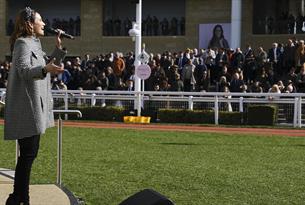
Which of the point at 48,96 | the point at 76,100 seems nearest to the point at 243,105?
the point at 76,100

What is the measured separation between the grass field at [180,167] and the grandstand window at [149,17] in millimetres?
20649

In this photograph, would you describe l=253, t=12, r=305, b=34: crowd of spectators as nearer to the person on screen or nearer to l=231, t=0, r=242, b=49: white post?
l=231, t=0, r=242, b=49: white post

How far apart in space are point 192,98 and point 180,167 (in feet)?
38.6

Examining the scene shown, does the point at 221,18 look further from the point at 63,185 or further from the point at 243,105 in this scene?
the point at 63,185

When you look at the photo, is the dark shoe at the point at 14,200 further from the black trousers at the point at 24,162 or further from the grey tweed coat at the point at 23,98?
the grey tweed coat at the point at 23,98

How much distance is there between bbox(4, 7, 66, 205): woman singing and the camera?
227 inches

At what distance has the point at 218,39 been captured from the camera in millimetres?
33031

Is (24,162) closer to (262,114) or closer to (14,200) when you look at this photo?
(14,200)

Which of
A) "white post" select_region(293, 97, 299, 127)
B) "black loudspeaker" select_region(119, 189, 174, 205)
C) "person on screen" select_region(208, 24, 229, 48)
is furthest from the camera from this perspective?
"person on screen" select_region(208, 24, 229, 48)

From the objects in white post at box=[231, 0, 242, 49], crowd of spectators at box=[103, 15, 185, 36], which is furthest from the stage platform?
crowd of spectators at box=[103, 15, 185, 36]

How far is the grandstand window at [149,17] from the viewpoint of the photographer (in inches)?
1401

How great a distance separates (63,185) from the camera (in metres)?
7.87

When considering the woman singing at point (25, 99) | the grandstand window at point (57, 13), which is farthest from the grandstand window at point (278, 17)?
the woman singing at point (25, 99)

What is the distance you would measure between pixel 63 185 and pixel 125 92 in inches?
572
